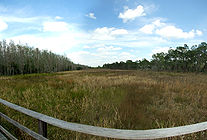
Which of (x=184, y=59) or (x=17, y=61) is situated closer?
(x=17, y=61)

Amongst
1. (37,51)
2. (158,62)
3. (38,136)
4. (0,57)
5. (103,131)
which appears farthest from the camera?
(158,62)

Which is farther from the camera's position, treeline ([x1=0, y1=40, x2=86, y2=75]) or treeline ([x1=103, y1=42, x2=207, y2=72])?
treeline ([x1=103, y1=42, x2=207, y2=72])

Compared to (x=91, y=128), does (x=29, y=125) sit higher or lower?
lower

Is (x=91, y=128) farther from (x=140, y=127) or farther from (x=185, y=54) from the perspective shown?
(x=185, y=54)

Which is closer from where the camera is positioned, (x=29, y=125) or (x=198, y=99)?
(x=29, y=125)

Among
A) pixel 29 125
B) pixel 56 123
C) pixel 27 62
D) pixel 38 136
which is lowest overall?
pixel 29 125

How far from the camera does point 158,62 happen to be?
68.3m

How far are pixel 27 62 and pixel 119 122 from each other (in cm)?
4953

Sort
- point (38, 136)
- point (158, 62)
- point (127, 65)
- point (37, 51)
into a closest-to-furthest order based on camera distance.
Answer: point (38, 136), point (37, 51), point (158, 62), point (127, 65)

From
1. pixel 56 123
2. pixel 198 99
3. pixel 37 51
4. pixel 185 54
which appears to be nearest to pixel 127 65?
pixel 185 54

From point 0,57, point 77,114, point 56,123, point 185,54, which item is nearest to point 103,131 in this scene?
point 56,123

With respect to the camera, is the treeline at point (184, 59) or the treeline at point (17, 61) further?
the treeline at point (184, 59)

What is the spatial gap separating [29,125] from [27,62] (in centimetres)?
4772

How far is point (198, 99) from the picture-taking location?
A: 19.0 feet
